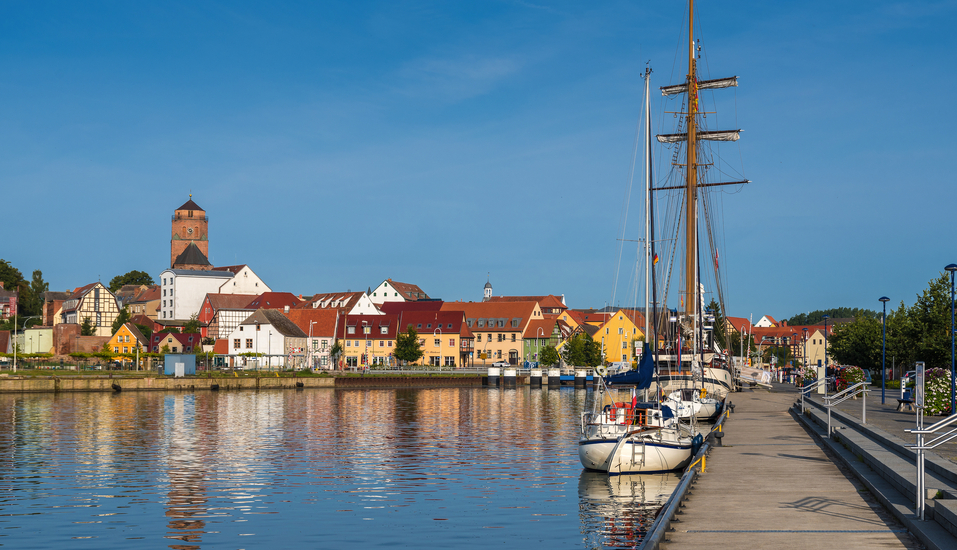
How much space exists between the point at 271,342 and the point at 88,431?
3483 inches

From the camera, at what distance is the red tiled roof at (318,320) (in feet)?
479

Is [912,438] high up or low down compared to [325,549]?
up

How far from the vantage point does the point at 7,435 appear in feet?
153

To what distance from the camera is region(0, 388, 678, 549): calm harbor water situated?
21656 millimetres

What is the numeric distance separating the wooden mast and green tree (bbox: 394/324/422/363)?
72.5m

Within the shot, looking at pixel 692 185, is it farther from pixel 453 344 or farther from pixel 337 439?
pixel 453 344

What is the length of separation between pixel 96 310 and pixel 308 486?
161 meters

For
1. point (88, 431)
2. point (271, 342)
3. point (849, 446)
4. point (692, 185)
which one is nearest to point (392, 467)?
point (849, 446)

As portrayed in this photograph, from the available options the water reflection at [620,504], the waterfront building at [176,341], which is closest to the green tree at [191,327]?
the waterfront building at [176,341]

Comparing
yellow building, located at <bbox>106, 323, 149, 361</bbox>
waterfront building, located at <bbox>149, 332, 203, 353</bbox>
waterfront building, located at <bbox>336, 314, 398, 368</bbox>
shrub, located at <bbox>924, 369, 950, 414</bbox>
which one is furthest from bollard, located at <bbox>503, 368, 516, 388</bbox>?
shrub, located at <bbox>924, 369, 950, 414</bbox>

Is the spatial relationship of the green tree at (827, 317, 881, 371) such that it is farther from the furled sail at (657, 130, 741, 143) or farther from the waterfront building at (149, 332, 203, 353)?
the waterfront building at (149, 332, 203, 353)

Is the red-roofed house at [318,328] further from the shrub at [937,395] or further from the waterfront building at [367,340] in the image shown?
the shrub at [937,395]

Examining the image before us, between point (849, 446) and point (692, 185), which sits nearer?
point (849, 446)

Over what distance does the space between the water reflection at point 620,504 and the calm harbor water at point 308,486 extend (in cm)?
7
